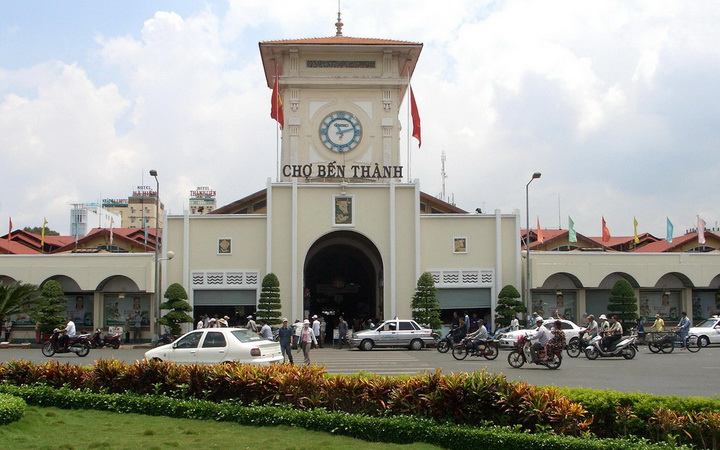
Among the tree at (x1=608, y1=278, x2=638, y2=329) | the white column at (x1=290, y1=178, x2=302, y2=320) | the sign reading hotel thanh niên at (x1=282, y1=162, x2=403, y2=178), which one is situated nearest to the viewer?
the white column at (x1=290, y1=178, x2=302, y2=320)

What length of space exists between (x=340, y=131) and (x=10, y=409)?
3297cm

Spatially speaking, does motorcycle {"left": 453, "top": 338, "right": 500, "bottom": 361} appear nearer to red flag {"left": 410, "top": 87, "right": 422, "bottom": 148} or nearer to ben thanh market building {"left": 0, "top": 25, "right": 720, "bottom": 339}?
ben thanh market building {"left": 0, "top": 25, "right": 720, "bottom": 339}

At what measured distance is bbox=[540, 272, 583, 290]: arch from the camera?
39.8 metres

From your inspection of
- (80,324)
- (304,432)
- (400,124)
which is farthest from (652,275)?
(304,432)

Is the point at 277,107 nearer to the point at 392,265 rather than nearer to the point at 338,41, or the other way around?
the point at 338,41

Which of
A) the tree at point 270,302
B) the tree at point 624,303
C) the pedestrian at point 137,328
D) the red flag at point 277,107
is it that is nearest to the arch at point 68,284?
the pedestrian at point 137,328

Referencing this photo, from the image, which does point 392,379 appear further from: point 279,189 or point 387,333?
point 279,189

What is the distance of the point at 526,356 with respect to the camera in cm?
2333

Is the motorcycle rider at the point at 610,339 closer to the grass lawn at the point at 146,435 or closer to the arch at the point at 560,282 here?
the arch at the point at 560,282

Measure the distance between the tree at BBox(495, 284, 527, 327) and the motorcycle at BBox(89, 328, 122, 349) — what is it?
1820 centimetres

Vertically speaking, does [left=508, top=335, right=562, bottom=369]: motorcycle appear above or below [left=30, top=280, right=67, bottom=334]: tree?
below

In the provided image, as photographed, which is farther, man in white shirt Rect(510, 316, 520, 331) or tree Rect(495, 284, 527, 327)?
tree Rect(495, 284, 527, 327)

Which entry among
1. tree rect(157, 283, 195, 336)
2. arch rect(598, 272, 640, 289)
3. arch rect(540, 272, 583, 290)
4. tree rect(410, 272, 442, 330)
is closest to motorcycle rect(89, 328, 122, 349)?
tree rect(157, 283, 195, 336)

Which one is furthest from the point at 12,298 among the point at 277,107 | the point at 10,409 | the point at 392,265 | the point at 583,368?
the point at 277,107
